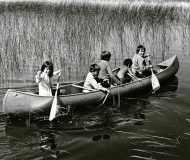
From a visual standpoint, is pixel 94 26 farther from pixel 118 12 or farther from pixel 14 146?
pixel 14 146

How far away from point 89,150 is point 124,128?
113 centimetres

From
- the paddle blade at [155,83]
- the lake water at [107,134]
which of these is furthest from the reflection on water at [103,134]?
the paddle blade at [155,83]

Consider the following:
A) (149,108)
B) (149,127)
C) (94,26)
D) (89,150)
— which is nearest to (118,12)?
(94,26)

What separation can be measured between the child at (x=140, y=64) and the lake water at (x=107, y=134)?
1.64 m

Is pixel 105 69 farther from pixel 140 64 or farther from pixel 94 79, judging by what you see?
pixel 140 64

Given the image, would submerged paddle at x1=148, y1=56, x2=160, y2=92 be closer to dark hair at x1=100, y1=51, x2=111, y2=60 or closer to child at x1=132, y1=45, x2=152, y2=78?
child at x1=132, y1=45, x2=152, y2=78

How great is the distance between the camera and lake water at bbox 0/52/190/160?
4.48 m

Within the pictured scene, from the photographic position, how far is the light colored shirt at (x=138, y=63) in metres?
8.41

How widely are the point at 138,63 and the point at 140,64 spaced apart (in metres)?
0.09

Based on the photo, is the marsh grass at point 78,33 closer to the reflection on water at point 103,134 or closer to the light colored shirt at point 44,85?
the light colored shirt at point 44,85

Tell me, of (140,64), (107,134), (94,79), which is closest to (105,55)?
(94,79)

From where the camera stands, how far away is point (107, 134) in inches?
207

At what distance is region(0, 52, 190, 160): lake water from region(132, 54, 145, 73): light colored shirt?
64.7 inches

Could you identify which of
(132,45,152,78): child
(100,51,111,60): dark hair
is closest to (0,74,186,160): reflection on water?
(100,51,111,60): dark hair
